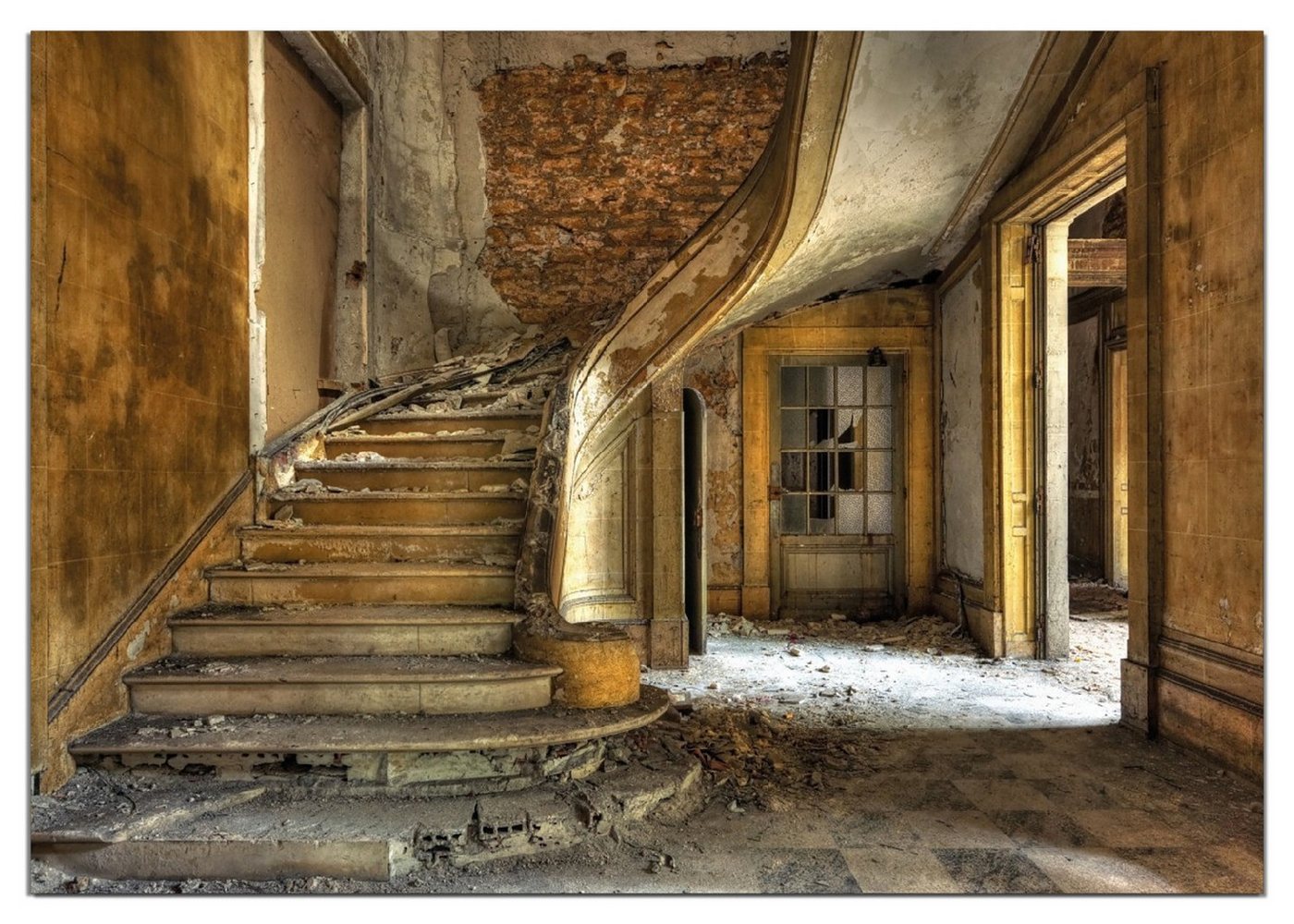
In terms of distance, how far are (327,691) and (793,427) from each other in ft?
15.2

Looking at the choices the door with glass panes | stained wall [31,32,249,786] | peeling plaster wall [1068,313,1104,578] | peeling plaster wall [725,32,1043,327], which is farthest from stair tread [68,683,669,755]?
peeling plaster wall [1068,313,1104,578]

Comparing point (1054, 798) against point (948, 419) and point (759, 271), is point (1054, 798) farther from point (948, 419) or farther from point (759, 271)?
point (948, 419)

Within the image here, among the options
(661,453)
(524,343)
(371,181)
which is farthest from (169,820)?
(371,181)

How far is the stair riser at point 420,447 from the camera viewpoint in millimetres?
3914

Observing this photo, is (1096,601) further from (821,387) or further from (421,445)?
(421,445)

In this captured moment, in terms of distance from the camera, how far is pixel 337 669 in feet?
8.56

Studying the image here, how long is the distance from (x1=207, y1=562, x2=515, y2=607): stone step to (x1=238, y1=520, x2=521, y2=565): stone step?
18 centimetres

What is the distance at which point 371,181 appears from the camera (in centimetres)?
550

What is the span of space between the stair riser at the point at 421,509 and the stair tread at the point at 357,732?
1.10m

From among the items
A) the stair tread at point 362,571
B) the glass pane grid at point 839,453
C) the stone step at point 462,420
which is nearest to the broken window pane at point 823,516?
the glass pane grid at point 839,453

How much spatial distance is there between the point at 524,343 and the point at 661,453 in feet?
5.65

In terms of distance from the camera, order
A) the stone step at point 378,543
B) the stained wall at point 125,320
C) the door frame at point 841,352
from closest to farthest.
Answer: the stained wall at point 125,320
the stone step at point 378,543
the door frame at point 841,352

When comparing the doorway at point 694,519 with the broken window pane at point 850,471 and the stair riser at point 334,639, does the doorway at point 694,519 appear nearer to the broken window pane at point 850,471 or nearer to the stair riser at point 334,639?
the broken window pane at point 850,471

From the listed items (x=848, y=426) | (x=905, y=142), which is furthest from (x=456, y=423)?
(x=848, y=426)
